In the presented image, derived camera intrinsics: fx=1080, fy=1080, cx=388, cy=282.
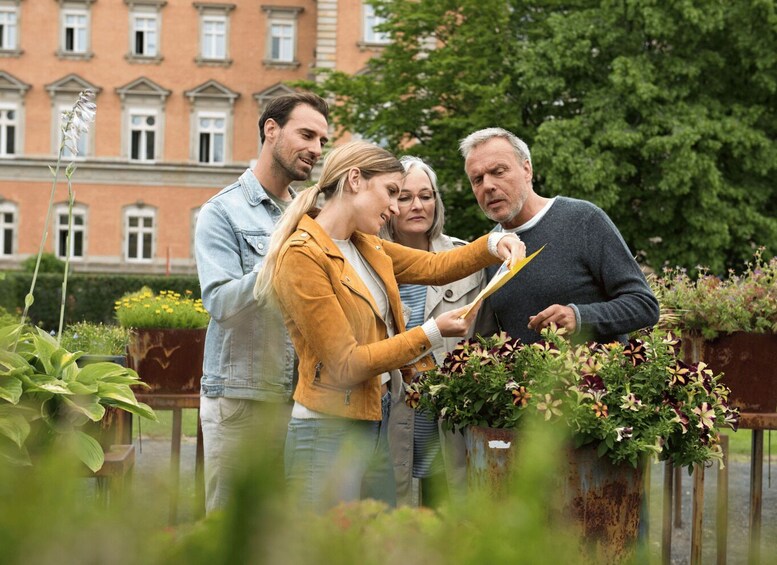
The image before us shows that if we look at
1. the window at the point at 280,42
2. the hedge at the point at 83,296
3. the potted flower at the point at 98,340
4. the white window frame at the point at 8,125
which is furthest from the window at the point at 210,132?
the potted flower at the point at 98,340

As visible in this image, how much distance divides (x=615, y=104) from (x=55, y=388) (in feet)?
67.0

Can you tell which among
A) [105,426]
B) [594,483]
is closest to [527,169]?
[594,483]

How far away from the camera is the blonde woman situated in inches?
97.0

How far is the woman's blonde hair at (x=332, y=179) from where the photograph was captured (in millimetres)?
2613

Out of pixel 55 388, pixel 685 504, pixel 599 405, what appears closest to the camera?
pixel 599 405

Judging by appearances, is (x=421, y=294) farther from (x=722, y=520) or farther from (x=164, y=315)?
(x=722, y=520)

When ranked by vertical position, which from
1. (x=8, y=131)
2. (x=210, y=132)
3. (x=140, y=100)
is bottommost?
(x=8, y=131)

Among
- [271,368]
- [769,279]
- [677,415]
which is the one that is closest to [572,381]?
[677,415]

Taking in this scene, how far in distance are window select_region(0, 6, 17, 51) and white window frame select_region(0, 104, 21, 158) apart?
2112mm

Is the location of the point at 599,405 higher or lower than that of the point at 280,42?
lower

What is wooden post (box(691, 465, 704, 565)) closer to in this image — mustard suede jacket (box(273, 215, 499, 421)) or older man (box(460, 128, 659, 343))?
older man (box(460, 128, 659, 343))

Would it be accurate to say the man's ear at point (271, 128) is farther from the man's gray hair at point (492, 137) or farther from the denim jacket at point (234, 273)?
the man's gray hair at point (492, 137)

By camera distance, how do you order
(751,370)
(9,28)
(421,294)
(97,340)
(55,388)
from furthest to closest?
(9,28) < (97,340) < (751,370) < (421,294) < (55,388)

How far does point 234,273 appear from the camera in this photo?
2.98m
